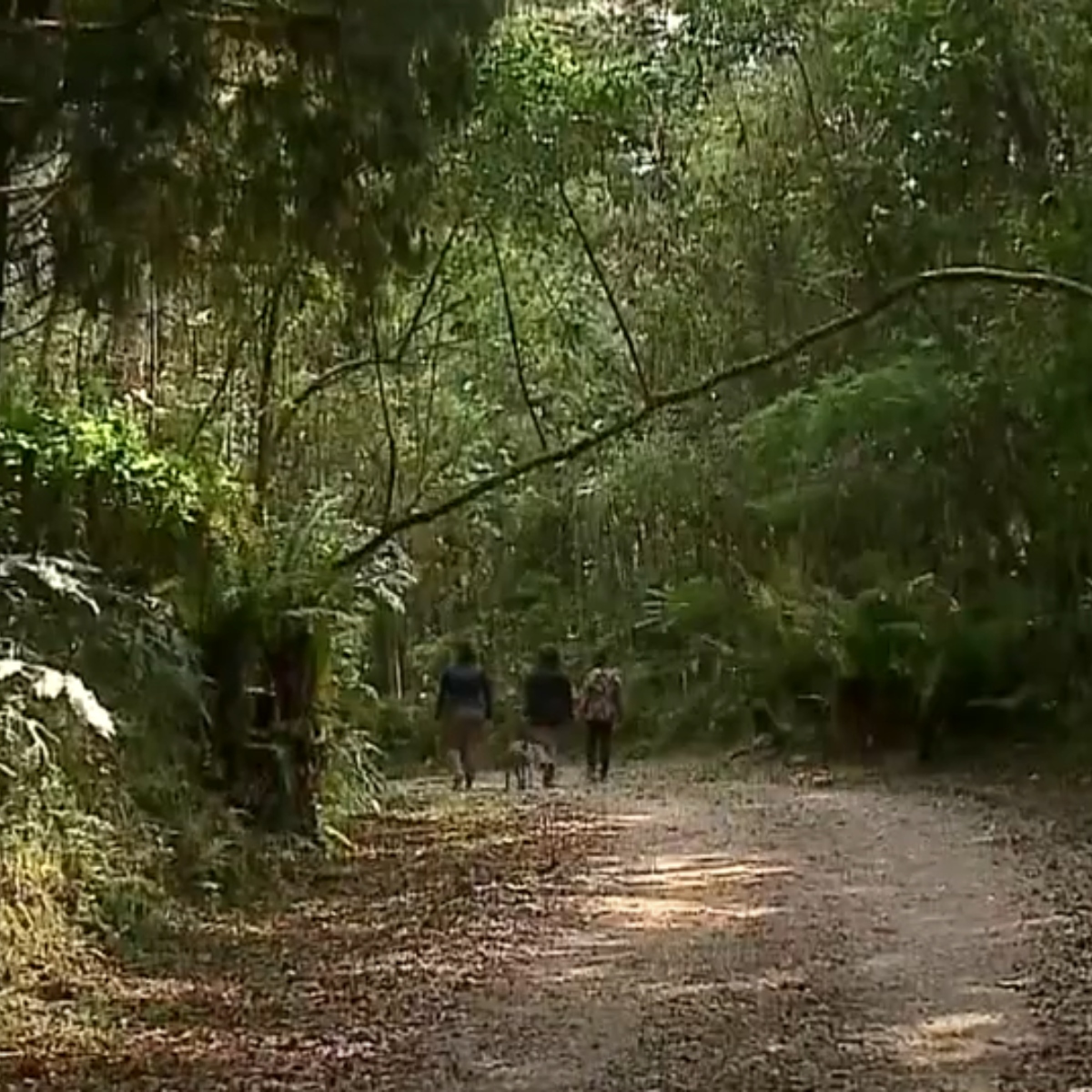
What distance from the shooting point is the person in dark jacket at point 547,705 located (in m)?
21.0

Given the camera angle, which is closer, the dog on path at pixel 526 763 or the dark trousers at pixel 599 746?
the dog on path at pixel 526 763

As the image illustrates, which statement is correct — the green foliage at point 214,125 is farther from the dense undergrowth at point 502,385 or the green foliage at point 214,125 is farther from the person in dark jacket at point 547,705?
the person in dark jacket at point 547,705

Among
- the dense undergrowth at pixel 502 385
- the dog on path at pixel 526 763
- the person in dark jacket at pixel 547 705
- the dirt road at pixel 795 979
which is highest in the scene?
the dense undergrowth at pixel 502 385

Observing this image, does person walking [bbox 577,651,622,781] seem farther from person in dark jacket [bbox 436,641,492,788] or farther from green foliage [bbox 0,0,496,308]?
green foliage [bbox 0,0,496,308]

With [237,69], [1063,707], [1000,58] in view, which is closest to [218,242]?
[237,69]

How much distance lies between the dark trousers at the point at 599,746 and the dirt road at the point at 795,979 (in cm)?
729

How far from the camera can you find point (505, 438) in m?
28.0

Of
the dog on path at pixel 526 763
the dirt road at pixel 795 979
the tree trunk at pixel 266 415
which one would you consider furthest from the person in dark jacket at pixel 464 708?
the dirt road at pixel 795 979

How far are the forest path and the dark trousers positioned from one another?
6709mm

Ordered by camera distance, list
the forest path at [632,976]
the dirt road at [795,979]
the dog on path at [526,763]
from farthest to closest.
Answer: the dog on path at [526,763]
the forest path at [632,976]
the dirt road at [795,979]

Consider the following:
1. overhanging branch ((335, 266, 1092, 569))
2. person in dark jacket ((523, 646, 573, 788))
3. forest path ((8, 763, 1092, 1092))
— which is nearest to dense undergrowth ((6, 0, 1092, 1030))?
overhanging branch ((335, 266, 1092, 569))

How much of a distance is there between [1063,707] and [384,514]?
710 centimetres

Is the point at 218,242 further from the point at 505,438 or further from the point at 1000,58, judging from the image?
the point at 505,438

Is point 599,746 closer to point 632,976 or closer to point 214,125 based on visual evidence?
point 632,976
